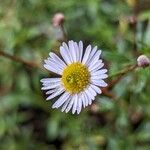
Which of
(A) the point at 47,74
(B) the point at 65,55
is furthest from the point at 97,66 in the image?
(A) the point at 47,74

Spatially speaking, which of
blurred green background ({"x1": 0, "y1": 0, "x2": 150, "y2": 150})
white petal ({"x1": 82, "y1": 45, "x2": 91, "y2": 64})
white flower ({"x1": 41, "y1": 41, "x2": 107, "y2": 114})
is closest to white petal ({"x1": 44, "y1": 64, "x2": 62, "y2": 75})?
white flower ({"x1": 41, "y1": 41, "x2": 107, "y2": 114})

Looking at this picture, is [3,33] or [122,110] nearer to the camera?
[122,110]

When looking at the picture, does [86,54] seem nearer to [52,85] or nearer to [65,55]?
[65,55]

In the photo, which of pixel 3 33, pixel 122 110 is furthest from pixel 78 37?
pixel 122 110

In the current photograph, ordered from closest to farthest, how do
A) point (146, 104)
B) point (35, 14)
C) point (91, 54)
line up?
1. point (91, 54)
2. point (146, 104)
3. point (35, 14)

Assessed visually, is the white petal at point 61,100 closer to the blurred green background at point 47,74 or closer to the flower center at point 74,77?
the flower center at point 74,77

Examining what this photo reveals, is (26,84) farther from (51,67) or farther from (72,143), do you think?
(51,67)

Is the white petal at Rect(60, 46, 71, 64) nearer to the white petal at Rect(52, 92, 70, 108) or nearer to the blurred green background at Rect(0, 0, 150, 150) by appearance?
the white petal at Rect(52, 92, 70, 108)
